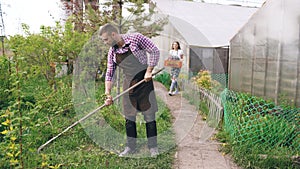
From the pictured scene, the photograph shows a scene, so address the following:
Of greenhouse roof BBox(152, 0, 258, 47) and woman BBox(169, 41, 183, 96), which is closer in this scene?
woman BBox(169, 41, 183, 96)

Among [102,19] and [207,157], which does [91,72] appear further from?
[207,157]

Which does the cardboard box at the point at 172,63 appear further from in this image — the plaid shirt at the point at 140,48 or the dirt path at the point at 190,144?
the dirt path at the point at 190,144

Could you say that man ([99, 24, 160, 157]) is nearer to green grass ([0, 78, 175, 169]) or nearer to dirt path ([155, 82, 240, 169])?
green grass ([0, 78, 175, 169])

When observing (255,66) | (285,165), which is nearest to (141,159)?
(285,165)

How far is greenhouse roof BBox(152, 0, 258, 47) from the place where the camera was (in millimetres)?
9594

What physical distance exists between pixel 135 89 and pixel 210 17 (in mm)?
9005

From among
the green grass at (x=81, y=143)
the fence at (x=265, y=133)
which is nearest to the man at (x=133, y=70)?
the green grass at (x=81, y=143)

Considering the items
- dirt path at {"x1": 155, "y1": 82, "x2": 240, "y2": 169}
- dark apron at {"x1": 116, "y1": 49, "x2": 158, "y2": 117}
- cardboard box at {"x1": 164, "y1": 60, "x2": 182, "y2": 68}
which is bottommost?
dirt path at {"x1": 155, "y1": 82, "x2": 240, "y2": 169}

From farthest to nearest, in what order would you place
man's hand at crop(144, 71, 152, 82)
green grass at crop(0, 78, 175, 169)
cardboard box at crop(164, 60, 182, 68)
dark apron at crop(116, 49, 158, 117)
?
cardboard box at crop(164, 60, 182, 68) < dark apron at crop(116, 49, 158, 117) < man's hand at crop(144, 71, 152, 82) < green grass at crop(0, 78, 175, 169)

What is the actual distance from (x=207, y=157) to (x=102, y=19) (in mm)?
2688

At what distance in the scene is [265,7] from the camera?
485cm

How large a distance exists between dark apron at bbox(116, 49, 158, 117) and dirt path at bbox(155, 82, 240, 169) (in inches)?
14.0

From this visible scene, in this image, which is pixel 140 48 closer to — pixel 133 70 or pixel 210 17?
pixel 133 70

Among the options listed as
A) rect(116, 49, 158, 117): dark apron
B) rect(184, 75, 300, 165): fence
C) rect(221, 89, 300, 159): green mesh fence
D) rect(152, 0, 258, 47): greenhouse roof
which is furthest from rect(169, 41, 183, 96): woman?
rect(152, 0, 258, 47): greenhouse roof
